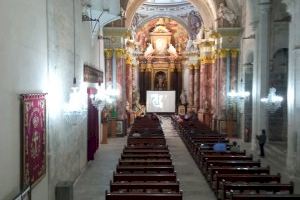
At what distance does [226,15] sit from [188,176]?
13.0 m

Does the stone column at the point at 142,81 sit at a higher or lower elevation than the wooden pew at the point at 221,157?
higher

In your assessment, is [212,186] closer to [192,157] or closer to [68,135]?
[68,135]

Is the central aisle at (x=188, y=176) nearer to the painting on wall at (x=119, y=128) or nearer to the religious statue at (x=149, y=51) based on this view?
the painting on wall at (x=119, y=128)

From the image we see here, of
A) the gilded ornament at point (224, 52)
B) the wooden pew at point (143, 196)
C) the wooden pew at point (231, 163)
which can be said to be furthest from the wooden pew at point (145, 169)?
the gilded ornament at point (224, 52)

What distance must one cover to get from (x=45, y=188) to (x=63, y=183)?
89 cm

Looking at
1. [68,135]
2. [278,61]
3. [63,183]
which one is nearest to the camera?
[63,183]

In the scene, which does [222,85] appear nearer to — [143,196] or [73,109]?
[73,109]

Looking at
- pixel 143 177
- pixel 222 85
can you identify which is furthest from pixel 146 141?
pixel 222 85

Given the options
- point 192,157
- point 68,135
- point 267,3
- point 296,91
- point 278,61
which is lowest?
point 192,157

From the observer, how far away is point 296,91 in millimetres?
12602

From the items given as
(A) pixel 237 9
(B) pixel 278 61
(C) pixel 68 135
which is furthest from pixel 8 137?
(A) pixel 237 9

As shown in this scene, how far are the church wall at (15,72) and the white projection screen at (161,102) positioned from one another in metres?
30.7

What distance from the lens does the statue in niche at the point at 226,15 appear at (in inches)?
938

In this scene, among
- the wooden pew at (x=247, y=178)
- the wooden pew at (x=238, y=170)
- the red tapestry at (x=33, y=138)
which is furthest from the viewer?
the wooden pew at (x=238, y=170)
